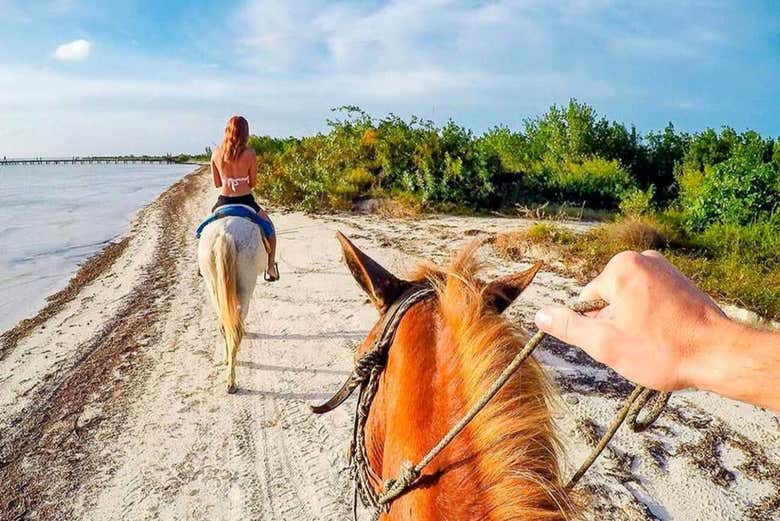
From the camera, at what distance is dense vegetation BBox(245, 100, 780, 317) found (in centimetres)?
984

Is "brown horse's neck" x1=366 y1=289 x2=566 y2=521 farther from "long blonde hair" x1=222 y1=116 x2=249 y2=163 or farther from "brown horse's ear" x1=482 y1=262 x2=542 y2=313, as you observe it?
"long blonde hair" x1=222 y1=116 x2=249 y2=163

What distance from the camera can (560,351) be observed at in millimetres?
5656

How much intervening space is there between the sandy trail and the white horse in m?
0.53

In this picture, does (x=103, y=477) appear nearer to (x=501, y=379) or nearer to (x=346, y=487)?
(x=346, y=487)

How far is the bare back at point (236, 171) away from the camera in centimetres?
583

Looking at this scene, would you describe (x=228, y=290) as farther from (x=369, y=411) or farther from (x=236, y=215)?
(x=369, y=411)

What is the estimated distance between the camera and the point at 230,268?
522 cm

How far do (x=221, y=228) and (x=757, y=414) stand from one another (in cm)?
532

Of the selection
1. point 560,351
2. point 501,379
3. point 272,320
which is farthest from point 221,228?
point 501,379

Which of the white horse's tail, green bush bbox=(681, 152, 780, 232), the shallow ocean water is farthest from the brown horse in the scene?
green bush bbox=(681, 152, 780, 232)

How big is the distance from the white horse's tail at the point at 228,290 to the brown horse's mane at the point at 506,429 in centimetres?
428

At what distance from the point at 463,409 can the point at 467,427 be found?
1.7 inches

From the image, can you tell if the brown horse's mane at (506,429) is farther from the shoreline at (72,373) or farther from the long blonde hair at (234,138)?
the long blonde hair at (234,138)

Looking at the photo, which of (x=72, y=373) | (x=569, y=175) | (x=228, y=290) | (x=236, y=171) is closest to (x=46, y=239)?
(x=72, y=373)
